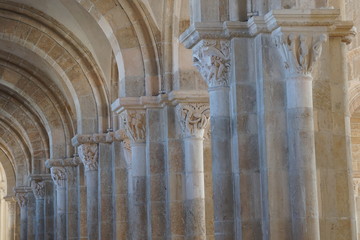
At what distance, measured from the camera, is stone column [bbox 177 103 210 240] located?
13.3 m

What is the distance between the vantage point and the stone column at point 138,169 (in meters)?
14.3

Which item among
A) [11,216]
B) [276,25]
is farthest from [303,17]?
[11,216]

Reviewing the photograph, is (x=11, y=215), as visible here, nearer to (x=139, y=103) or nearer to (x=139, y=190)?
(x=139, y=190)

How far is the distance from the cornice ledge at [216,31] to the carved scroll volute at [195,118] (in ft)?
12.2

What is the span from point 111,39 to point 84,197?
22.4 ft

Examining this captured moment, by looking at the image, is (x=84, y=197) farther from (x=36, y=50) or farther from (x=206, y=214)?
(x=206, y=214)

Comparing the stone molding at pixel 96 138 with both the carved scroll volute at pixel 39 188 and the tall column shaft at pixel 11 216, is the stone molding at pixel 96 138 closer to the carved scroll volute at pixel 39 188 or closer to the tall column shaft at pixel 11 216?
the carved scroll volute at pixel 39 188

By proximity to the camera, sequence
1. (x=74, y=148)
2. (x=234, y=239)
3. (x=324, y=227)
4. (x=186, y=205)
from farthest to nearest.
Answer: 1. (x=74, y=148)
2. (x=186, y=205)
3. (x=234, y=239)
4. (x=324, y=227)

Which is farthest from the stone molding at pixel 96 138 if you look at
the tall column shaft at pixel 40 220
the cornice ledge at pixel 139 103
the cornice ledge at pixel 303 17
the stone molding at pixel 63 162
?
the cornice ledge at pixel 303 17

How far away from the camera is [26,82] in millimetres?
22266

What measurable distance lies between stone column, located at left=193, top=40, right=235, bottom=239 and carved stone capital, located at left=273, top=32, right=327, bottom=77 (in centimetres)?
91

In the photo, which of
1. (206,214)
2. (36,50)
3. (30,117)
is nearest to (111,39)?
(206,214)

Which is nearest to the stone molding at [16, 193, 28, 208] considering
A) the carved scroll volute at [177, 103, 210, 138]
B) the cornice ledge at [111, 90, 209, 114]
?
the cornice ledge at [111, 90, 209, 114]

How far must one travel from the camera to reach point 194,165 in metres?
13.4
